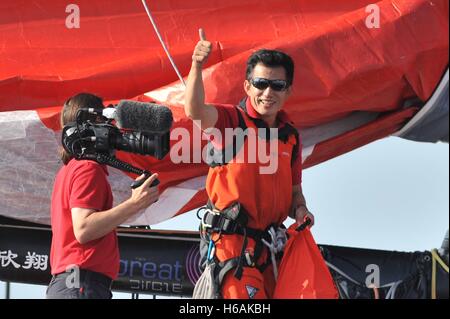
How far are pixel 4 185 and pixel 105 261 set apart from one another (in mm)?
1359

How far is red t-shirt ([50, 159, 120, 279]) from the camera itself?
3346 millimetres

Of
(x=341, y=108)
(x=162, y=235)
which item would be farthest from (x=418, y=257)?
(x=162, y=235)

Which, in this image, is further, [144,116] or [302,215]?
[302,215]

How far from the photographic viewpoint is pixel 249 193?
10.9ft

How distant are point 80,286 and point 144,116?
55cm

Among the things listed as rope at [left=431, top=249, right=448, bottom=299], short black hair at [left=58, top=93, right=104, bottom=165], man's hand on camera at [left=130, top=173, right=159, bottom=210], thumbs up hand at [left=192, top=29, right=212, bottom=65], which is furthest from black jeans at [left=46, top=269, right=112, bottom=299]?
rope at [left=431, top=249, right=448, bottom=299]

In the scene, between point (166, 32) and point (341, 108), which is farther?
point (166, 32)

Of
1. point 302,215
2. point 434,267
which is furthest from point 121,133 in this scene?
point 434,267

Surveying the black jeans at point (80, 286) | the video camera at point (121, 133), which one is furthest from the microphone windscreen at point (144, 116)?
the black jeans at point (80, 286)

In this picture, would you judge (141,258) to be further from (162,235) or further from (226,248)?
(226,248)

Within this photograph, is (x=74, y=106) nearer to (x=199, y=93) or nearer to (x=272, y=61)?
(x=199, y=93)

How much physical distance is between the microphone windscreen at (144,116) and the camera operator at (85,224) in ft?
0.45
